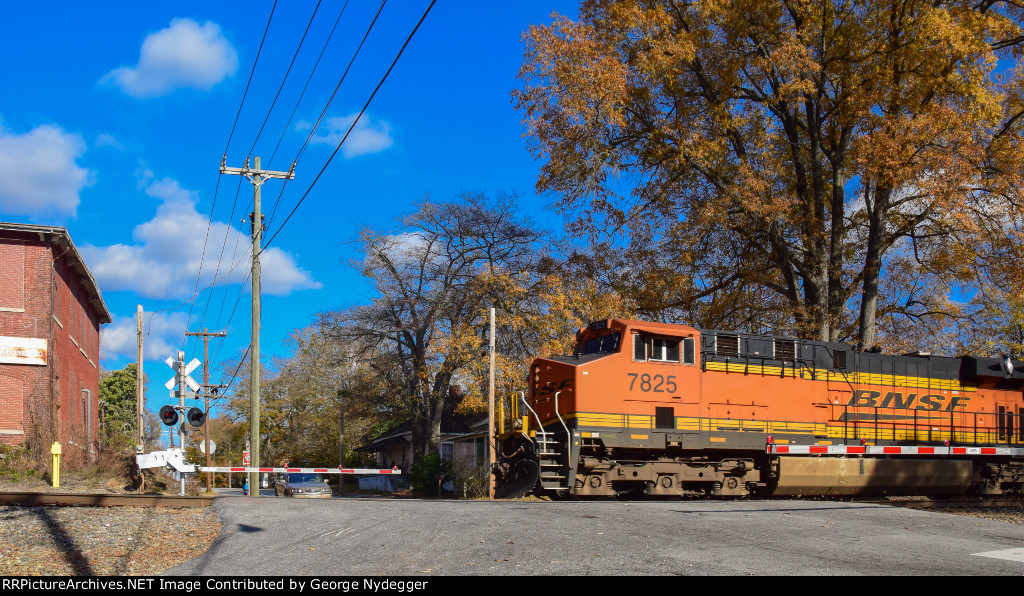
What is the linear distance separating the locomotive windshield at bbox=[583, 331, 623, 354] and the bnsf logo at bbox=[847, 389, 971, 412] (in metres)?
6.33

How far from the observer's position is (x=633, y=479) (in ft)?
54.5

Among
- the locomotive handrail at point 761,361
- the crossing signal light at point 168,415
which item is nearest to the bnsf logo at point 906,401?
the locomotive handrail at point 761,361

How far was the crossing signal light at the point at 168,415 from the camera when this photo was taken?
17.8 m

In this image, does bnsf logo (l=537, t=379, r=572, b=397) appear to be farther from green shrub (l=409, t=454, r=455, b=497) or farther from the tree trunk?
green shrub (l=409, t=454, r=455, b=497)

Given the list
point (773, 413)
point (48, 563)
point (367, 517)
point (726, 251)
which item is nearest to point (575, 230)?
point (726, 251)

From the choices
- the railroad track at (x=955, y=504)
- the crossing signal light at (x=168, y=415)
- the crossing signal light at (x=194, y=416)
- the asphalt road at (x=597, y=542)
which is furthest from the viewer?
the crossing signal light at (x=194, y=416)

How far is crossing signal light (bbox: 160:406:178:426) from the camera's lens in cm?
1780

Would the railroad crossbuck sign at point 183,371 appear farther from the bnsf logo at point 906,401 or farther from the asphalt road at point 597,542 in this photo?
the bnsf logo at point 906,401

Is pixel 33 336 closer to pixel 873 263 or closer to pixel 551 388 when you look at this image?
pixel 551 388

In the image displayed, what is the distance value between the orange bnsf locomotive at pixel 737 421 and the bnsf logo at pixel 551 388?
1.1 inches

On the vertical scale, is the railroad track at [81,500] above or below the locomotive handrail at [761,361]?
below

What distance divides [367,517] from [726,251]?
16.5 m

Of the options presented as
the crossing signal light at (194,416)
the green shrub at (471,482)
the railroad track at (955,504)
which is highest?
the crossing signal light at (194,416)

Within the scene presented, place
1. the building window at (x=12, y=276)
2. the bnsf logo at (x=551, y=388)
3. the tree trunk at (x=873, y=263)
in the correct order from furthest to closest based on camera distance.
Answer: the building window at (x=12, y=276), the tree trunk at (x=873, y=263), the bnsf logo at (x=551, y=388)
